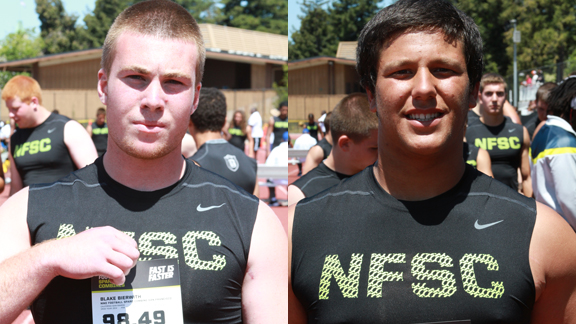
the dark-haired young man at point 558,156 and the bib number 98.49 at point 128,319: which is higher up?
the dark-haired young man at point 558,156

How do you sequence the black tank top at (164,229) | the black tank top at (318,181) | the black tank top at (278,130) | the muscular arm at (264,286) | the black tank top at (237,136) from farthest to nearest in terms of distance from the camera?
1. the black tank top at (278,130)
2. the black tank top at (237,136)
3. the black tank top at (318,181)
4. the muscular arm at (264,286)
5. the black tank top at (164,229)

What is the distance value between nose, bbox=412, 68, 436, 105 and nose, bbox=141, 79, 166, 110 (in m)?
0.92

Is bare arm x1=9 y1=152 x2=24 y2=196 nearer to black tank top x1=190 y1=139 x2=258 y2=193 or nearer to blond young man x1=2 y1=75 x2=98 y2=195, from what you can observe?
blond young man x1=2 y1=75 x2=98 y2=195

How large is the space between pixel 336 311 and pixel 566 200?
2446 mm

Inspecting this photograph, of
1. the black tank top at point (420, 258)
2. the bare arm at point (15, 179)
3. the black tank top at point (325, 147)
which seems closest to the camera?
the black tank top at point (420, 258)

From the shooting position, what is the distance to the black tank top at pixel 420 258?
1.81 m

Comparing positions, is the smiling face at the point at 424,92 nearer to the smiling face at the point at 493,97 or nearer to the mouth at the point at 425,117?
the mouth at the point at 425,117

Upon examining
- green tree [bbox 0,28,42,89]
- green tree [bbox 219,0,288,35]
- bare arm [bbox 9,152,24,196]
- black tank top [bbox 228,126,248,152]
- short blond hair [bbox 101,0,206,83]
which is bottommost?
black tank top [bbox 228,126,248,152]

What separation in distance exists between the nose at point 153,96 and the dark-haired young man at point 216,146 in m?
3.33

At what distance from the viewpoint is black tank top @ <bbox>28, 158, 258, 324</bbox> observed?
6.40 feet

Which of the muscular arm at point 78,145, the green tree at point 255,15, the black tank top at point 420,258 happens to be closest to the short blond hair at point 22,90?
the muscular arm at point 78,145

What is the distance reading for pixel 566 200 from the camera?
3625mm

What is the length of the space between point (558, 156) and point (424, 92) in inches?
91.5

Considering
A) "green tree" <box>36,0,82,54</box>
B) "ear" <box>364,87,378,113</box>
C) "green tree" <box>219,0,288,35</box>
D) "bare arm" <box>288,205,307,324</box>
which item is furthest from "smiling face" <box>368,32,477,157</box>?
"green tree" <box>36,0,82,54</box>
